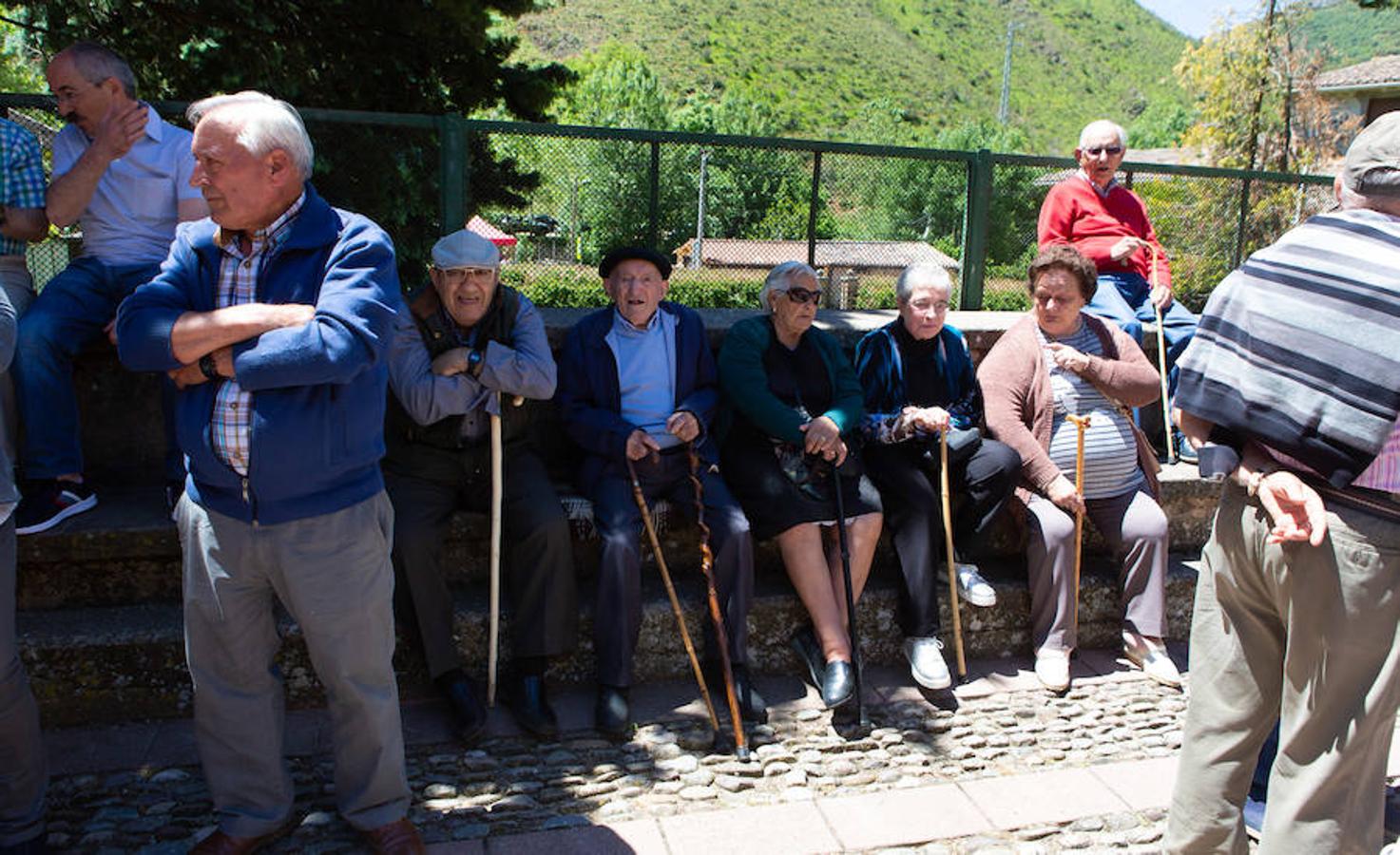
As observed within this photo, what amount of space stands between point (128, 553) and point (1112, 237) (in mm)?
4567

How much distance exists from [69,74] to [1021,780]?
399 centimetres

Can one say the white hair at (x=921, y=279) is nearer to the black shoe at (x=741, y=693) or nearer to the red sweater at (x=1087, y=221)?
the red sweater at (x=1087, y=221)

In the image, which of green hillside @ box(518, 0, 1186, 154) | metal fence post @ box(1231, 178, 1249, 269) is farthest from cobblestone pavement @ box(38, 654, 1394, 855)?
green hillside @ box(518, 0, 1186, 154)

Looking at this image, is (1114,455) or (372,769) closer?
(372,769)

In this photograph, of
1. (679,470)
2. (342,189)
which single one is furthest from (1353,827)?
(342,189)

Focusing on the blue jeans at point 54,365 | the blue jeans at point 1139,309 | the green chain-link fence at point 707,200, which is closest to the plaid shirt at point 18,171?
the blue jeans at point 54,365

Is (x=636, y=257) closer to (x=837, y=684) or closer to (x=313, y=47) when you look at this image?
(x=837, y=684)

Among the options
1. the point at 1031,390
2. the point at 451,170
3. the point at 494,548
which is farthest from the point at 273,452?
the point at 1031,390

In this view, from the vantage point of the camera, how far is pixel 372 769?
9.18ft

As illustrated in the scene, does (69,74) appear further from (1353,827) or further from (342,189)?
(1353,827)

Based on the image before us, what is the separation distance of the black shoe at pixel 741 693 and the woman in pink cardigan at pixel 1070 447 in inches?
47.8

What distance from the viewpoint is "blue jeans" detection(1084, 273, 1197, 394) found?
526cm

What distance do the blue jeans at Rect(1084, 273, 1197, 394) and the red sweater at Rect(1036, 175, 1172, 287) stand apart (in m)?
0.07

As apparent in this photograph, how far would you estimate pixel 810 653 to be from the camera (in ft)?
12.9
